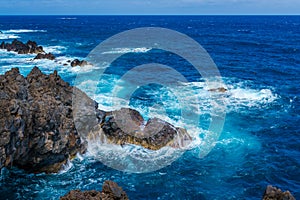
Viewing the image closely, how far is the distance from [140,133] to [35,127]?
11.4m

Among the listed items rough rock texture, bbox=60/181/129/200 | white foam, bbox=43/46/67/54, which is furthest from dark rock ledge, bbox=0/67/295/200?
white foam, bbox=43/46/67/54

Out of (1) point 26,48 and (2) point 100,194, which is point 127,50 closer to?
(1) point 26,48

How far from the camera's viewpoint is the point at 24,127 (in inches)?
1023

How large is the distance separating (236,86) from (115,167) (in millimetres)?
34689

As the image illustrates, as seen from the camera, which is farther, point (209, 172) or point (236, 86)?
point (236, 86)

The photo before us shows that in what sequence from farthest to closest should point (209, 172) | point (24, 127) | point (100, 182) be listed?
point (209, 172), point (100, 182), point (24, 127)

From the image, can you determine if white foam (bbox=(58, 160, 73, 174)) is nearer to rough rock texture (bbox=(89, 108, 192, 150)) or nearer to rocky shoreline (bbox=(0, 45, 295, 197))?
rocky shoreline (bbox=(0, 45, 295, 197))

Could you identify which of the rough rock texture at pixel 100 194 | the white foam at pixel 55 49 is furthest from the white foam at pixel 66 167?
the white foam at pixel 55 49

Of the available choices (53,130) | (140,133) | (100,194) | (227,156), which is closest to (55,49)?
(140,133)

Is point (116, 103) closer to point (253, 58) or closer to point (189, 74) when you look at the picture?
point (189, 74)

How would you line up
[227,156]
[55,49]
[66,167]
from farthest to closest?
[55,49] → [227,156] → [66,167]

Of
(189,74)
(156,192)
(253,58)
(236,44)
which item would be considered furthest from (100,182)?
(236,44)

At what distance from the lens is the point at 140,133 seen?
114 ft

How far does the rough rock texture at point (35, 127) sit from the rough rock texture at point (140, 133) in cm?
364
